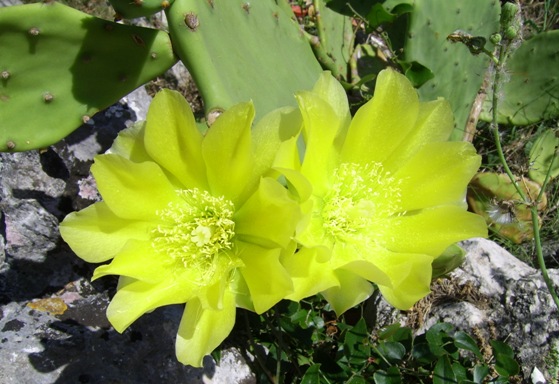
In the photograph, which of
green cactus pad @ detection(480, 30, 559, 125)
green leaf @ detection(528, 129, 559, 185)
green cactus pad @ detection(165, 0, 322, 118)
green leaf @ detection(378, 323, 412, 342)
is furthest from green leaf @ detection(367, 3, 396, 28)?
green leaf @ detection(378, 323, 412, 342)

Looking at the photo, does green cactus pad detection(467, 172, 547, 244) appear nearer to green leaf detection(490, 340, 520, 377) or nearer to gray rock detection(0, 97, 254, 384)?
green leaf detection(490, 340, 520, 377)

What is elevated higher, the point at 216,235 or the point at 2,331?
the point at 216,235

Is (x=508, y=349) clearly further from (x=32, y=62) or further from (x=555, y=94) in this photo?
(x=32, y=62)

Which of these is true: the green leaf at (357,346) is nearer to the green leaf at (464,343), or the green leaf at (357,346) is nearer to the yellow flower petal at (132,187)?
the green leaf at (464,343)

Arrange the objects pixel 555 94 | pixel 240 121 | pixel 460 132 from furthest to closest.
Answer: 1. pixel 555 94
2. pixel 460 132
3. pixel 240 121

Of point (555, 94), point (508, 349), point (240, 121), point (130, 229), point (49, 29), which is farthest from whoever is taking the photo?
point (555, 94)

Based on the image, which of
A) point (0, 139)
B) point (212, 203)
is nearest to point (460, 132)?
point (212, 203)

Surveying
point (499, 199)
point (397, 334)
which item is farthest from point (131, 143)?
point (499, 199)
